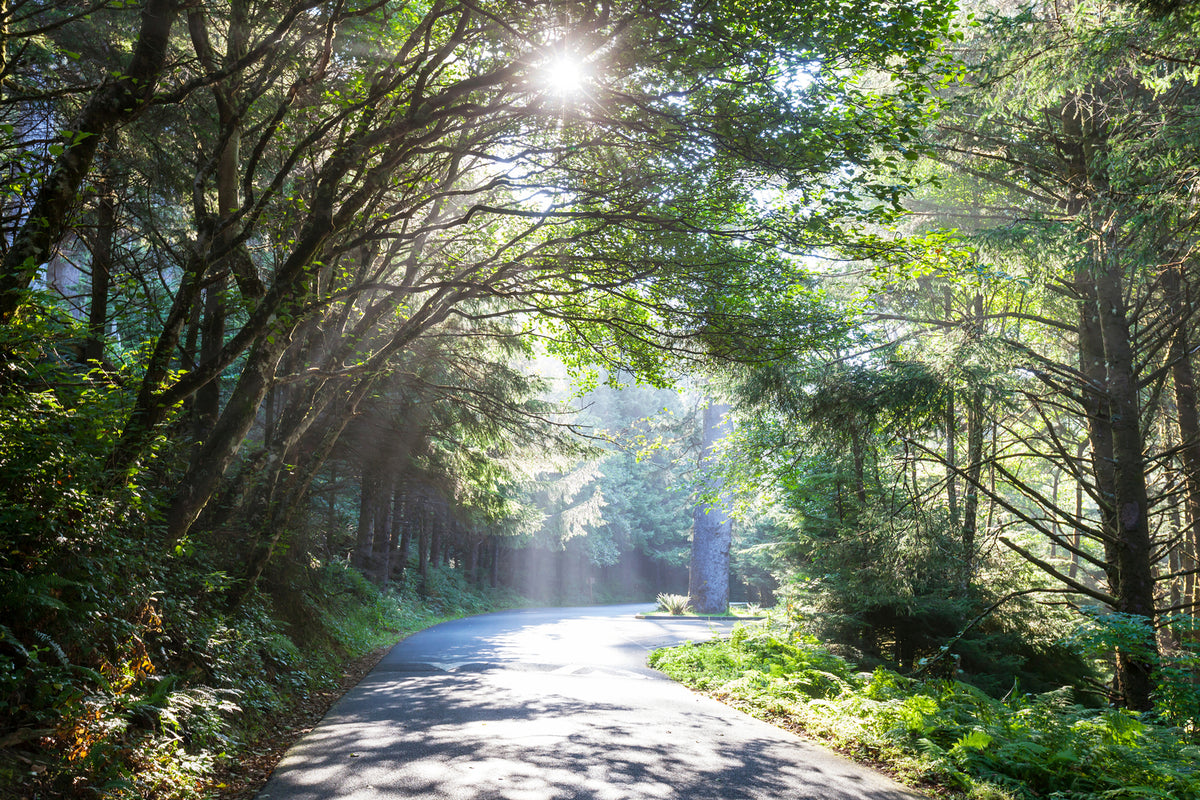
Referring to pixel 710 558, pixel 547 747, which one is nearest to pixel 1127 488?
pixel 547 747

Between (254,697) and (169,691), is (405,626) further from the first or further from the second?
(169,691)

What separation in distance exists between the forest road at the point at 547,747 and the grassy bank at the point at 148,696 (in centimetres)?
53

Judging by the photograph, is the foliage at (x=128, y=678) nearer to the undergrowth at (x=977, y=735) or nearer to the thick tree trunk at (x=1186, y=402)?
the undergrowth at (x=977, y=735)

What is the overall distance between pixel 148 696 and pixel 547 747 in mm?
3129

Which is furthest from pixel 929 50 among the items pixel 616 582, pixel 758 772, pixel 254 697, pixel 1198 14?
pixel 616 582

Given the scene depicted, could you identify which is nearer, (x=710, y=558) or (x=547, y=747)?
(x=547, y=747)

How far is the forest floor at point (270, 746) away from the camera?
202 inches

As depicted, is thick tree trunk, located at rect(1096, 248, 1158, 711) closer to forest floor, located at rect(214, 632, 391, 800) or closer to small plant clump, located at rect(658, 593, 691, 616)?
forest floor, located at rect(214, 632, 391, 800)

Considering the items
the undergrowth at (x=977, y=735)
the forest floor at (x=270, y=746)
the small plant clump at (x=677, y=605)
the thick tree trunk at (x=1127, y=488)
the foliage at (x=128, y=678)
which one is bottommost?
the small plant clump at (x=677, y=605)

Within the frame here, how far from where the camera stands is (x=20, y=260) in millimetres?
5410

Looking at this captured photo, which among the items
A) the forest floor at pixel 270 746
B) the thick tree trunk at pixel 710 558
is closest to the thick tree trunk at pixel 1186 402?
the forest floor at pixel 270 746

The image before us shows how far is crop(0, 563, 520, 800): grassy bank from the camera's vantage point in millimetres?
3953

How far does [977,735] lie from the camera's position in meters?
5.84

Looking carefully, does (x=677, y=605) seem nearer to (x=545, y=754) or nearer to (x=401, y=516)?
(x=401, y=516)
